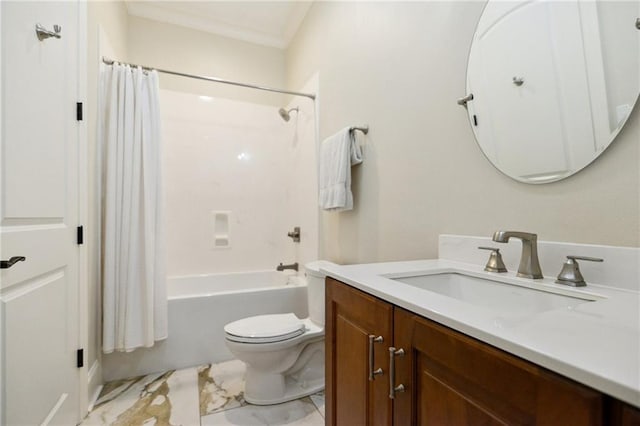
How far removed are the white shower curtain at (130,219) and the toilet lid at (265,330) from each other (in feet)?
2.08

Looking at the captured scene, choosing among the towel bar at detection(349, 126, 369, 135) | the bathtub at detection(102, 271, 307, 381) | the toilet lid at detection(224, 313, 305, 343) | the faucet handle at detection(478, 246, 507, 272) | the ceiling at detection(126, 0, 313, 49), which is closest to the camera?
the faucet handle at detection(478, 246, 507, 272)

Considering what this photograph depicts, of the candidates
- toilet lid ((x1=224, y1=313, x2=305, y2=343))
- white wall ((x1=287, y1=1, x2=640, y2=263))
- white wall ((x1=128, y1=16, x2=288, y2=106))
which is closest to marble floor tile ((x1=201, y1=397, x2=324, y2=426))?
toilet lid ((x1=224, y1=313, x2=305, y2=343))

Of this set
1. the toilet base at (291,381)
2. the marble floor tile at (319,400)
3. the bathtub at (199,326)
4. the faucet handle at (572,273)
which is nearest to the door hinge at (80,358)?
the bathtub at (199,326)

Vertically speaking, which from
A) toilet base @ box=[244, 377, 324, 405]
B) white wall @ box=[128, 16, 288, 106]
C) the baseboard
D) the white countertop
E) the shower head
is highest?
white wall @ box=[128, 16, 288, 106]

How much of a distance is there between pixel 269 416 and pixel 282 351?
0.30 meters

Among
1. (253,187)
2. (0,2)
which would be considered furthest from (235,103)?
(0,2)

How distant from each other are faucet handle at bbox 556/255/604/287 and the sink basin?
4 centimetres

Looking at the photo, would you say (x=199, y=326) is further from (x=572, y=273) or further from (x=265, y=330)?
(x=572, y=273)

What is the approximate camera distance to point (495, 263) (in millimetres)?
939

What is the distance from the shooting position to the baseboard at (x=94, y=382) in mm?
1598

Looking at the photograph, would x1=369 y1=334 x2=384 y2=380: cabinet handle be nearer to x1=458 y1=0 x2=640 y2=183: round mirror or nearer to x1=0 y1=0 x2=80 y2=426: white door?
x1=458 y1=0 x2=640 y2=183: round mirror

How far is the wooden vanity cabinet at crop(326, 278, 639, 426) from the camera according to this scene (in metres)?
0.38

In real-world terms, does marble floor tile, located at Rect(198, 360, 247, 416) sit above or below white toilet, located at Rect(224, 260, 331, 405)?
below

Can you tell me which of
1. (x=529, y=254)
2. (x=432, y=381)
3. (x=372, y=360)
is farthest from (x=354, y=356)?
(x=529, y=254)
